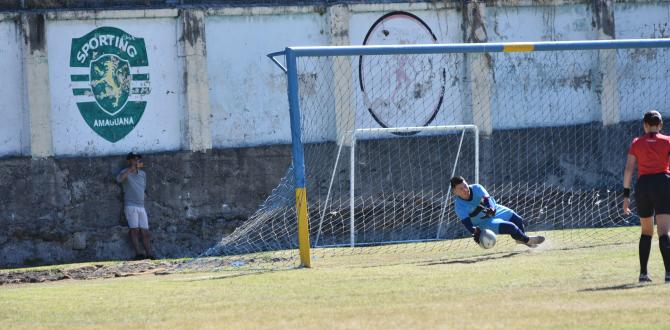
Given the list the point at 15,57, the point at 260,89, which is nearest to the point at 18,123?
the point at 15,57

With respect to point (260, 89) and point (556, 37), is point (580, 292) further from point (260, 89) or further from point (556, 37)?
point (556, 37)

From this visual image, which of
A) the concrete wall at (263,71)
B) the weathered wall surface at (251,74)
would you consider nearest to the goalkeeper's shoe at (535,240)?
the concrete wall at (263,71)

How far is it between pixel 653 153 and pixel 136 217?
30.7 ft

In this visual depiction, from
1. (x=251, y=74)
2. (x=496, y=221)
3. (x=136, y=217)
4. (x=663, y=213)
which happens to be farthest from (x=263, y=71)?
(x=663, y=213)

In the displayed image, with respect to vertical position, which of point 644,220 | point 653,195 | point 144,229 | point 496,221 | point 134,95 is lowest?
point 144,229

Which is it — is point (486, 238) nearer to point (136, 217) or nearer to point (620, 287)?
point (620, 287)

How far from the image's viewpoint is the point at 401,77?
23.3m

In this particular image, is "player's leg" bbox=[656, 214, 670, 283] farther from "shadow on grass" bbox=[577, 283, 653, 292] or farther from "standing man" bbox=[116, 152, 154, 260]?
"standing man" bbox=[116, 152, 154, 260]

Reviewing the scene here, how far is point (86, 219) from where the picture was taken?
2142cm

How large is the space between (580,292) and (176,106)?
10.1 metres

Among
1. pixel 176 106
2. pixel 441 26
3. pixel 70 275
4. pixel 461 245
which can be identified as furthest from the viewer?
pixel 441 26

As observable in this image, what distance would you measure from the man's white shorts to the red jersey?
9148mm

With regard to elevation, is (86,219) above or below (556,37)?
below

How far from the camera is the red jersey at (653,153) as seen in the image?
1444cm
